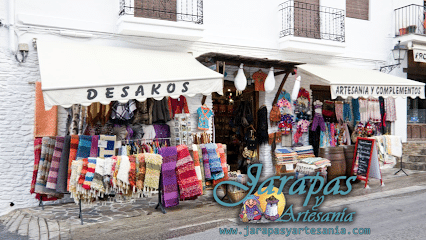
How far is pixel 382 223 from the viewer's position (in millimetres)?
5344

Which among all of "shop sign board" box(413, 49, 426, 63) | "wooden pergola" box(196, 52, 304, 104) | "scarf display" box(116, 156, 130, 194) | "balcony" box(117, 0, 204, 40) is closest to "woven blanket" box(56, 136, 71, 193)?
"scarf display" box(116, 156, 130, 194)

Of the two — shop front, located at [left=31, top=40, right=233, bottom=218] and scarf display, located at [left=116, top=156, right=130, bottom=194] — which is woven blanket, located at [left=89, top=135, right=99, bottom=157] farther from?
scarf display, located at [left=116, top=156, right=130, bottom=194]

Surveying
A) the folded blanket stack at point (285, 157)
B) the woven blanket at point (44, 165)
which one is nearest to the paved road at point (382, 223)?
the folded blanket stack at point (285, 157)

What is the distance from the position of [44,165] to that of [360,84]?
764 centimetres

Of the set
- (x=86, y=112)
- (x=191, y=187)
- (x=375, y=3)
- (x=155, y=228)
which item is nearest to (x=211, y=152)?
(x=191, y=187)

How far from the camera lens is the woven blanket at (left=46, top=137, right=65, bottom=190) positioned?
6.01m

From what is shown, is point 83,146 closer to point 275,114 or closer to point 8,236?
point 8,236

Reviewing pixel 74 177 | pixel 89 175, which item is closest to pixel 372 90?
pixel 89 175

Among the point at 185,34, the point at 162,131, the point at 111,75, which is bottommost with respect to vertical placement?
the point at 162,131

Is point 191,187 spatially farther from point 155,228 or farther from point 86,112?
point 86,112

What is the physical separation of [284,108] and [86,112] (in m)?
5.66

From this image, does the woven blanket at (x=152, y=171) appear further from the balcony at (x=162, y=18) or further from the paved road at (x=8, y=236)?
the balcony at (x=162, y=18)

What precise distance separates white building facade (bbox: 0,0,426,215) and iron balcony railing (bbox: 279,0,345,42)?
0.03m

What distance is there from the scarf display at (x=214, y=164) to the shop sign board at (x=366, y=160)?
12.5 feet
